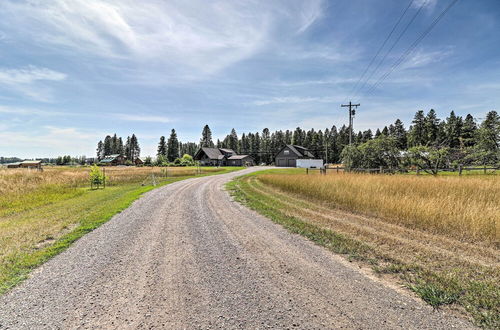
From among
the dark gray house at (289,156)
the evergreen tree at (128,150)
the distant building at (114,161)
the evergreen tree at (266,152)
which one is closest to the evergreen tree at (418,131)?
the dark gray house at (289,156)

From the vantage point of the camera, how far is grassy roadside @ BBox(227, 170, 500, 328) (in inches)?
123

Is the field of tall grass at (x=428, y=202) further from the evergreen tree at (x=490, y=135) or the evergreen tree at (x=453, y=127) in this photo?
the evergreen tree at (x=453, y=127)

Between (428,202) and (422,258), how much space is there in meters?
4.10

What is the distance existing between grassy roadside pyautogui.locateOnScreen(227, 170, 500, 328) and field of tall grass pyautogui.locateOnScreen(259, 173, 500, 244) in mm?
657

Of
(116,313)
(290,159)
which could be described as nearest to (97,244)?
(116,313)

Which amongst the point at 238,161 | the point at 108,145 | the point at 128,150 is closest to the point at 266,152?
the point at 238,161

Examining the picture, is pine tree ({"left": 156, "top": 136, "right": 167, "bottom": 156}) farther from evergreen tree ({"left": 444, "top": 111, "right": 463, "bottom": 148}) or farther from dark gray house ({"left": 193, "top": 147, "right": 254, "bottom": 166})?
evergreen tree ({"left": 444, "top": 111, "right": 463, "bottom": 148})

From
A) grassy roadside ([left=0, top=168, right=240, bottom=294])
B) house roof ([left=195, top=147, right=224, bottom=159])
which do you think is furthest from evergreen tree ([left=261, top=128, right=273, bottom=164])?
grassy roadside ([left=0, top=168, right=240, bottom=294])

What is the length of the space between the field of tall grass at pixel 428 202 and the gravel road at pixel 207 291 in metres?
4.09

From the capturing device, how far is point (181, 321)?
281 cm

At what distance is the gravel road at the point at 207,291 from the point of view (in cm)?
280

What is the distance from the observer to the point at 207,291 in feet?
11.4

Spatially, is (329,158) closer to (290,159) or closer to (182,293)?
(290,159)

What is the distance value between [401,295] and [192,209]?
8330 mm
